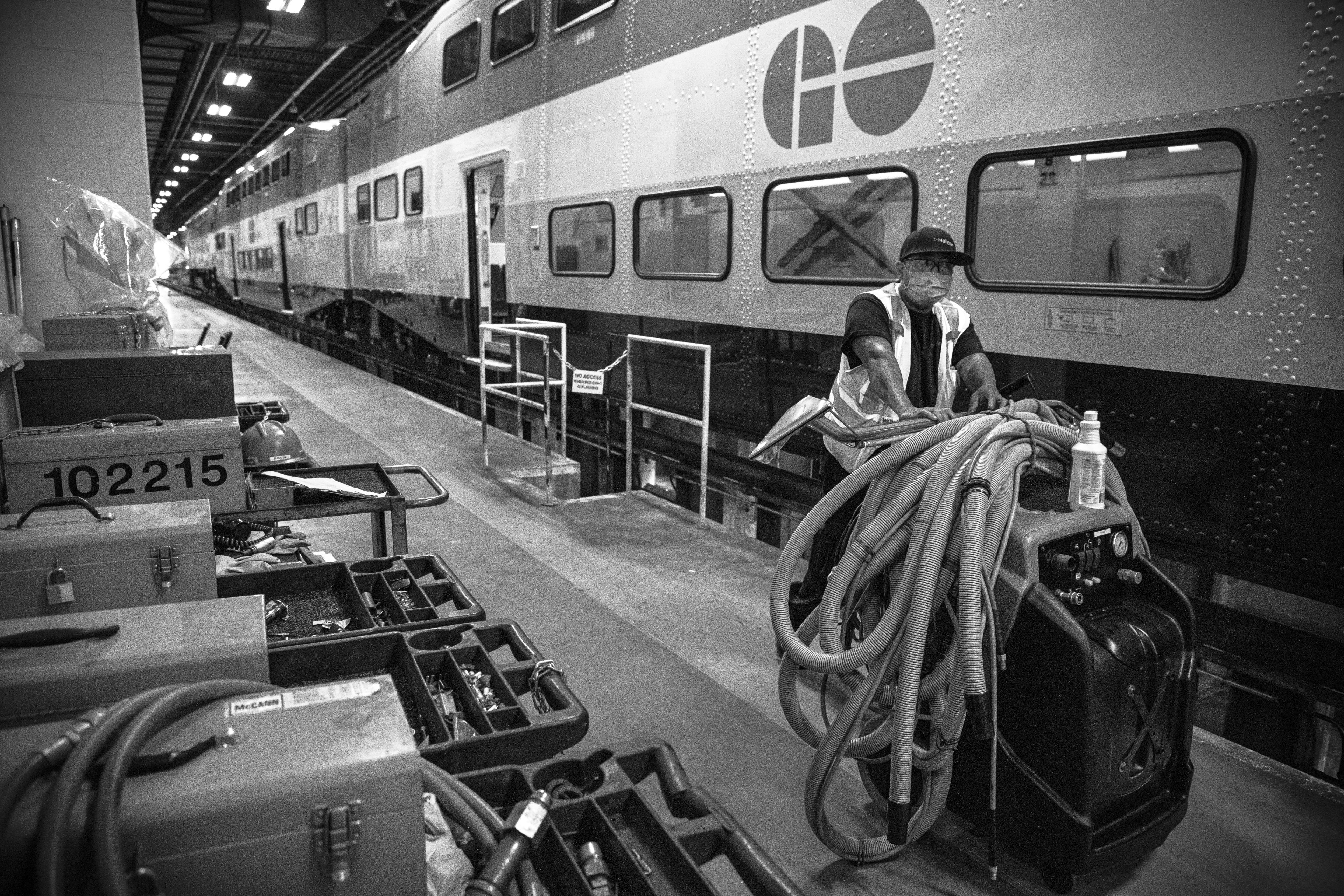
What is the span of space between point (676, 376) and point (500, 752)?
4.35 metres

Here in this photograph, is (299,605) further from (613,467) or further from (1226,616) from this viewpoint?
(613,467)

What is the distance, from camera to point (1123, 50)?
326 cm

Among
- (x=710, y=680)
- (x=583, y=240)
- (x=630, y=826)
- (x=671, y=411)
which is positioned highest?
(x=583, y=240)

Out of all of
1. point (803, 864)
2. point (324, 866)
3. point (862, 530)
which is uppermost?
point (862, 530)

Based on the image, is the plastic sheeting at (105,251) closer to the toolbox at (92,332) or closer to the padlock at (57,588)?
the toolbox at (92,332)

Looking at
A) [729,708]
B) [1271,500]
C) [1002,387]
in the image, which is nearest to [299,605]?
[729,708]

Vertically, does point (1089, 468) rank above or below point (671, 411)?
above

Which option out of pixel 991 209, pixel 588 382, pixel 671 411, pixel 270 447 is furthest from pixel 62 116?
pixel 991 209

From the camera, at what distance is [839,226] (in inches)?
182

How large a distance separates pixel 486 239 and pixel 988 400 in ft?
23.4

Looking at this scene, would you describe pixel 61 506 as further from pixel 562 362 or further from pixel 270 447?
pixel 562 362

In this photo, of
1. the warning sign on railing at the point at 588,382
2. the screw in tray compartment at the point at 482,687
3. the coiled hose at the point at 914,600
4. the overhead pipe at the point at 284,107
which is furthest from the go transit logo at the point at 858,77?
the overhead pipe at the point at 284,107

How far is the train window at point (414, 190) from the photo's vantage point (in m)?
10.1

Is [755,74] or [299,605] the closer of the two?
[299,605]
